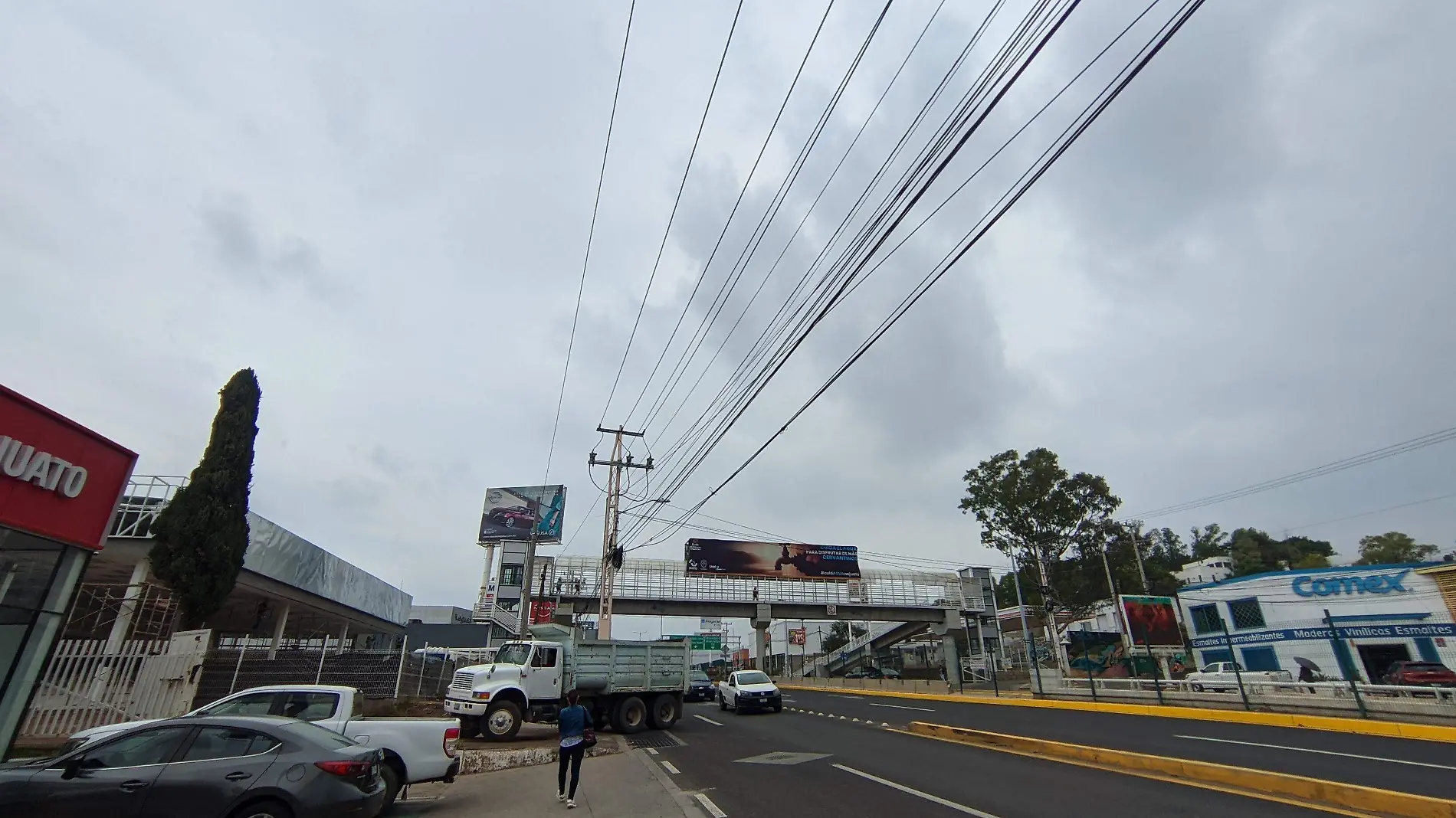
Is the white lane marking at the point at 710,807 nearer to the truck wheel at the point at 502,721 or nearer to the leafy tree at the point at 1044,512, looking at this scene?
the truck wheel at the point at 502,721

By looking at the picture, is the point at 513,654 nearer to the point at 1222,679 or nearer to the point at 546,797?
the point at 546,797

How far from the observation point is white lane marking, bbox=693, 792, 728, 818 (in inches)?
323

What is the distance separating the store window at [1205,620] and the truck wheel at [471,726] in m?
38.6

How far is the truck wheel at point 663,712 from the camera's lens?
20.3 meters

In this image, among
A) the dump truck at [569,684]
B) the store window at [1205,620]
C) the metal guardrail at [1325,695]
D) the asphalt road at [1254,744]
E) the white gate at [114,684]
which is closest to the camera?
the asphalt road at [1254,744]

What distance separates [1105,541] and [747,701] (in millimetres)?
23598

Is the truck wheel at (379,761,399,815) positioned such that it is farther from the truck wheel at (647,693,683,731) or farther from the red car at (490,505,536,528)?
the red car at (490,505,536,528)

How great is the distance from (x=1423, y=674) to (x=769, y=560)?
3681 centimetres

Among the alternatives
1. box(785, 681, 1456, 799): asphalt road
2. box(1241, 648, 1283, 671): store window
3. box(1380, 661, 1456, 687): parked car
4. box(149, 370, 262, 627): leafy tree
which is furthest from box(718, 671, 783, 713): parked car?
box(1241, 648, 1283, 671): store window

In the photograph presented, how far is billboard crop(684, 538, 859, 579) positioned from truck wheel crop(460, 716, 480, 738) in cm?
3210

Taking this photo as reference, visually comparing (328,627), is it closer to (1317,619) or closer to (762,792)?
(762,792)

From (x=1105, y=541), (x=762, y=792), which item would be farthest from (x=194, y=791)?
(x=1105, y=541)

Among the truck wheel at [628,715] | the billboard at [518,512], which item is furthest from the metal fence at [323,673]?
the billboard at [518,512]

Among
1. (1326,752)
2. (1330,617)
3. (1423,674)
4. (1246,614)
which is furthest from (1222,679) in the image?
(1326,752)
